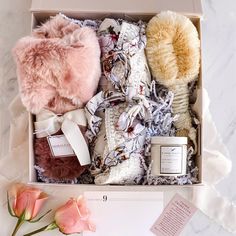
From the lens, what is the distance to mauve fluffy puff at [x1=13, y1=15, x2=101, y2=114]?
83cm

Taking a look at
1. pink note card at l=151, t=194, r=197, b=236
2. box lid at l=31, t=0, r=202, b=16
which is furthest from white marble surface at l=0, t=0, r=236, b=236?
box lid at l=31, t=0, r=202, b=16

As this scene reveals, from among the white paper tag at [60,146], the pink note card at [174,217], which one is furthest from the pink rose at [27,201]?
the pink note card at [174,217]

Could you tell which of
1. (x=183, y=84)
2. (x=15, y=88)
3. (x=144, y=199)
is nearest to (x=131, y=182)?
(x=144, y=199)

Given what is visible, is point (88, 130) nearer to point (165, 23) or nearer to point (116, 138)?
point (116, 138)

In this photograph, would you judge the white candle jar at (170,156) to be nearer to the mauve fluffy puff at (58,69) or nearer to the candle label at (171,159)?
the candle label at (171,159)

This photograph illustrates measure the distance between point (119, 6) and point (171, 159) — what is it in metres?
0.30

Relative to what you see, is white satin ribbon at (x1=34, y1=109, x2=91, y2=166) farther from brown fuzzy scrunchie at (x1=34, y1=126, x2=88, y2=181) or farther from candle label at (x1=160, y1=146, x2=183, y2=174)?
candle label at (x1=160, y1=146, x2=183, y2=174)

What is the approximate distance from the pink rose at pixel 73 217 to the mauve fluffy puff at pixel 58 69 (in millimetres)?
197

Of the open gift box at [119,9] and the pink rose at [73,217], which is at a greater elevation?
the open gift box at [119,9]

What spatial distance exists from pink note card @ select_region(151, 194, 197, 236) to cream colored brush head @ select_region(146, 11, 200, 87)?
0.85 ft

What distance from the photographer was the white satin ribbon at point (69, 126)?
87cm

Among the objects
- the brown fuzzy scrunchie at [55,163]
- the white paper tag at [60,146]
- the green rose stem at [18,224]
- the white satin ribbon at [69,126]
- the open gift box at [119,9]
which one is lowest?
the green rose stem at [18,224]

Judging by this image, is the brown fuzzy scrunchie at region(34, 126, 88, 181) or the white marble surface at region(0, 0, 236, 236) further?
the white marble surface at region(0, 0, 236, 236)

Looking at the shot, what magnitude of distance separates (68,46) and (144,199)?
1.15 feet
